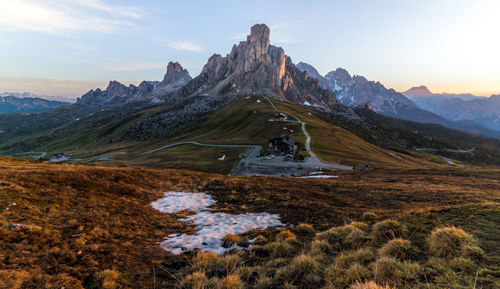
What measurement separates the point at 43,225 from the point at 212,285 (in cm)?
966

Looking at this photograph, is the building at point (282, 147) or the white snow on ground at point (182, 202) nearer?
the white snow on ground at point (182, 202)

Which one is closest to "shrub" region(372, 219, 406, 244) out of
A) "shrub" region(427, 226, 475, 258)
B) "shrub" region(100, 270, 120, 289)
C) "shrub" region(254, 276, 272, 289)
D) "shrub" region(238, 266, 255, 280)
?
"shrub" region(427, 226, 475, 258)

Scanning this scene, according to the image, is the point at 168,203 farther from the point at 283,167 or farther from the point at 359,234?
the point at 283,167

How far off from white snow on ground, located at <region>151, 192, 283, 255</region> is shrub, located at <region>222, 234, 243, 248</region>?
236 millimetres

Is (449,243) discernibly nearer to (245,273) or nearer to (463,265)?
(463,265)

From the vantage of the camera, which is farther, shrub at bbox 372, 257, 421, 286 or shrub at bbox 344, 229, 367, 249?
shrub at bbox 344, 229, 367, 249

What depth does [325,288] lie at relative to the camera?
5715mm

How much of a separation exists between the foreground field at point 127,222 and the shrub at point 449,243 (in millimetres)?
394

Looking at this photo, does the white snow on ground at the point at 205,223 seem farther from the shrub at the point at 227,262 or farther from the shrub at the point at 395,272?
the shrub at the point at 395,272

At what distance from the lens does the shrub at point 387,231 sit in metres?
8.73

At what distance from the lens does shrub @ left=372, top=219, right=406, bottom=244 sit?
344 inches

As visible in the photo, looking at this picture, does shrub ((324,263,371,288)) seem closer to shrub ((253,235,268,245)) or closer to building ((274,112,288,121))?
shrub ((253,235,268,245))

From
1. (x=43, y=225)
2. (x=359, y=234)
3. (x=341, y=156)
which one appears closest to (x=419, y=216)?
(x=359, y=234)

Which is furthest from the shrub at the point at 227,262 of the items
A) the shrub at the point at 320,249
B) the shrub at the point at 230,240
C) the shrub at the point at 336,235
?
the shrub at the point at 336,235
